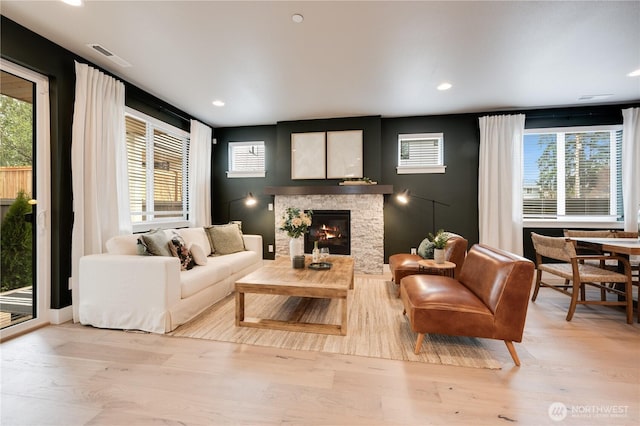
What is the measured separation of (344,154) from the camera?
4746 mm

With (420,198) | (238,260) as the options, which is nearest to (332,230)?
(420,198)

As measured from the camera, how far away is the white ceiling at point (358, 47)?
2.12 meters

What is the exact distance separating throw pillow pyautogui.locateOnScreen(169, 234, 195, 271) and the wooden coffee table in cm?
88

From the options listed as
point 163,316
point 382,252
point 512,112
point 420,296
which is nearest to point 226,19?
point 163,316

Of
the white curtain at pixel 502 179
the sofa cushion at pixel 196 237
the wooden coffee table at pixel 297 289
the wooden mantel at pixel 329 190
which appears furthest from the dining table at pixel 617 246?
the sofa cushion at pixel 196 237

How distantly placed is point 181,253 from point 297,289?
1.53 metres

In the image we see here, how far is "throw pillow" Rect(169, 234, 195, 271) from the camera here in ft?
9.87

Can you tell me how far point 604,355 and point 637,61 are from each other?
3.09 m

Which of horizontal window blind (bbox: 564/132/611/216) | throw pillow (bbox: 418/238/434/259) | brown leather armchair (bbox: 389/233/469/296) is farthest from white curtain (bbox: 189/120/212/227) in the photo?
horizontal window blind (bbox: 564/132/611/216)

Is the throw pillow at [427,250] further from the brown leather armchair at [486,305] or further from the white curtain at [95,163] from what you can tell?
the white curtain at [95,163]

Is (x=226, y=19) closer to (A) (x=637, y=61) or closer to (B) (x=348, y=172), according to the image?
(B) (x=348, y=172)

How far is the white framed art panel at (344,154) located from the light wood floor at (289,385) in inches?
126

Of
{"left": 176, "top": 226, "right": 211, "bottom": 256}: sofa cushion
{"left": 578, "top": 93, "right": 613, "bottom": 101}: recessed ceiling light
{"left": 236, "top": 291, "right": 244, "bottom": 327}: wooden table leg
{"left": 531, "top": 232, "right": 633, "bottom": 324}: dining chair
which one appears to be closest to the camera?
{"left": 236, "top": 291, "right": 244, "bottom": 327}: wooden table leg

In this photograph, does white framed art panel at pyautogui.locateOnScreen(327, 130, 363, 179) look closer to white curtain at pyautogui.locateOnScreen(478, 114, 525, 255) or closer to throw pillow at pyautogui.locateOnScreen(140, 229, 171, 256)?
white curtain at pyautogui.locateOnScreen(478, 114, 525, 255)
